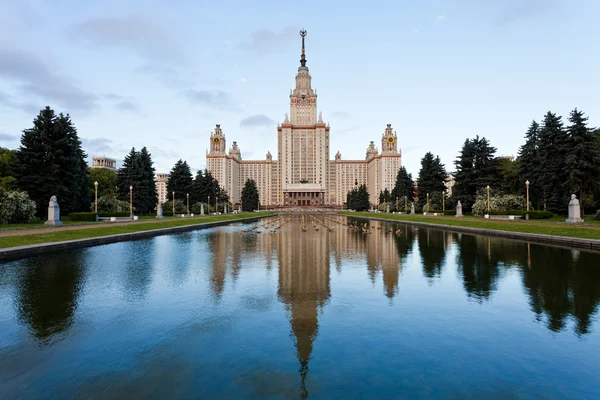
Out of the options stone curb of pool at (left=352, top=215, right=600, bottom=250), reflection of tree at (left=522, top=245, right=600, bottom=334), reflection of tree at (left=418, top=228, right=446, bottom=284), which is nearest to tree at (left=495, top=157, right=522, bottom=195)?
stone curb of pool at (left=352, top=215, right=600, bottom=250)

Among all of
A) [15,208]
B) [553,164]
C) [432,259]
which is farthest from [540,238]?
[15,208]

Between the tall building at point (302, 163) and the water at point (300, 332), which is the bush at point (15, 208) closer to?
the water at point (300, 332)

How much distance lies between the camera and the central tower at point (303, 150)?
511 ft

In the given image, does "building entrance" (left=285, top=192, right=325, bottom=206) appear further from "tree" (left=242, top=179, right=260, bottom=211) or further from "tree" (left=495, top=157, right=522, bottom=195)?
"tree" (left=495, top=157, right=522, bottom=195)

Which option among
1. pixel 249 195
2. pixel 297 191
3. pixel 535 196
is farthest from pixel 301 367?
pixel 297 191

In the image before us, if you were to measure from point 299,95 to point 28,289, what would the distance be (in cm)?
15937

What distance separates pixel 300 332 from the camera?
623cm

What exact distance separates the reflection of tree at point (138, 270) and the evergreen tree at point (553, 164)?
44.1m

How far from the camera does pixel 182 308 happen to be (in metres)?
7.66

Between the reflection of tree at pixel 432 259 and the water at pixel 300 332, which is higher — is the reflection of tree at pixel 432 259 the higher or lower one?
the lower one

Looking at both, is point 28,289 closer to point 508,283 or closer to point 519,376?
point 519,376

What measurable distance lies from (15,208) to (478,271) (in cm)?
3656

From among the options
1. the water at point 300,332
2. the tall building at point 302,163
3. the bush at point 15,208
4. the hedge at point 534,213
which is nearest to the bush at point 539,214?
the hedge at point 534,213

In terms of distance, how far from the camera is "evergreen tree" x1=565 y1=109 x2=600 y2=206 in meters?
38.3
